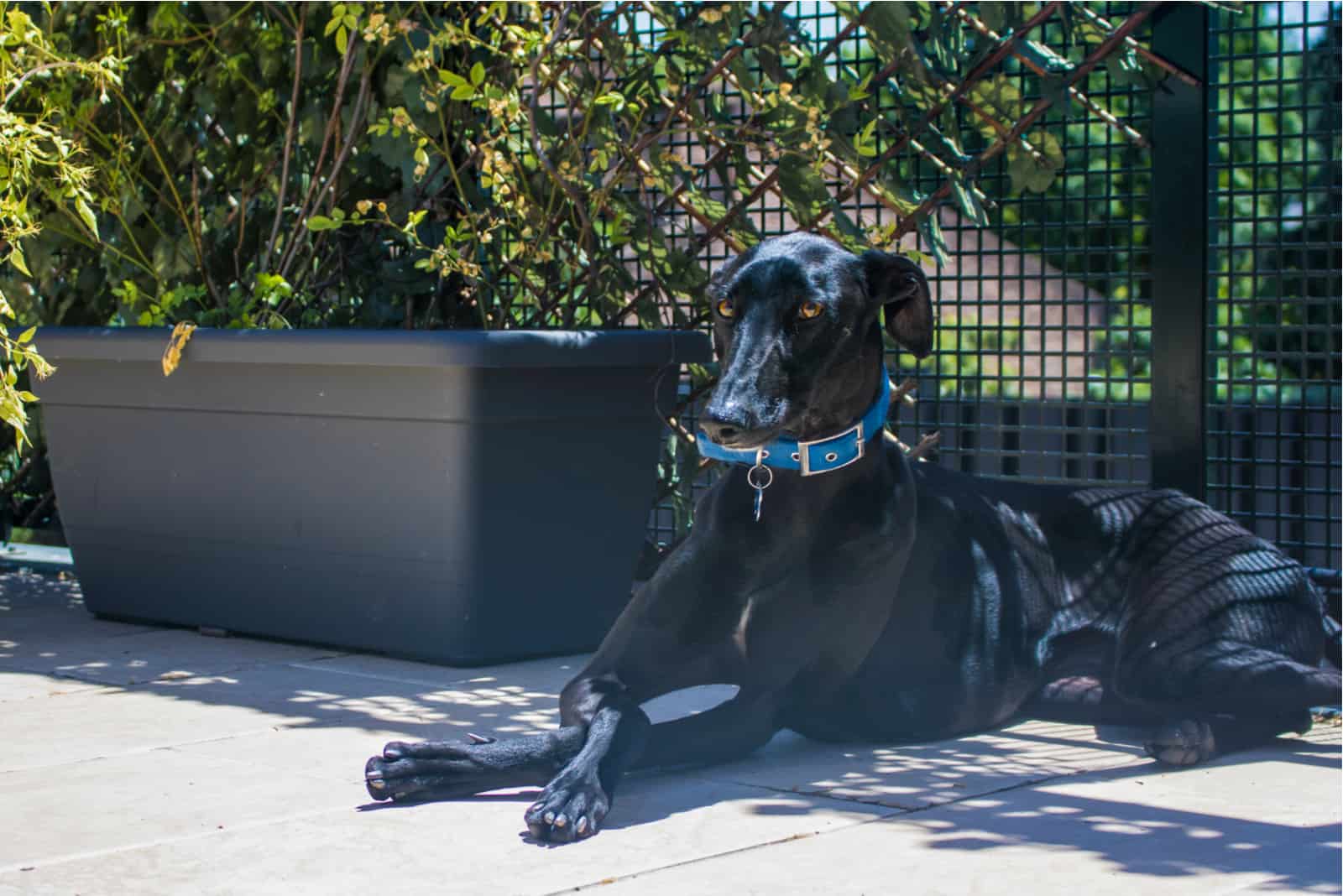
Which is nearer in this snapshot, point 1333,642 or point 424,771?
point 424,771

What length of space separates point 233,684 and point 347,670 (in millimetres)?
331

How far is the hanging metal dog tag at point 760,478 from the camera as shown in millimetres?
3396

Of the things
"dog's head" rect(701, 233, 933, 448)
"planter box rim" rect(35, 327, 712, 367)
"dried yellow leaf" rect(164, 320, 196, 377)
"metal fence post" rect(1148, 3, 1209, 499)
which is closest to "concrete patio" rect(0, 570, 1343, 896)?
"dog's head" rect(701, 233, 933, 448)

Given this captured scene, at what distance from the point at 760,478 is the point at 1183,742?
100cm

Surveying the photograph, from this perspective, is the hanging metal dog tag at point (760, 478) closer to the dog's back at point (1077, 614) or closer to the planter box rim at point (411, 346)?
the dog's back at point (1077, 614)

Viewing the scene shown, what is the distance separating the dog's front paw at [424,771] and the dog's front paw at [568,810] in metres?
0.16

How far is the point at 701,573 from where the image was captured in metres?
3.44

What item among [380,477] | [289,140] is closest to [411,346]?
[380,477]

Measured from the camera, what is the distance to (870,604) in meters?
3.52

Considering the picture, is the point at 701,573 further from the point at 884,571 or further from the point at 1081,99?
the point at 1081,99

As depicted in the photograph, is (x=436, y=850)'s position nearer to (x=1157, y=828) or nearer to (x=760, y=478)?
(x=760, y=478)

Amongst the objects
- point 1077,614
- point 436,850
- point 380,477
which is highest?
point 380,477

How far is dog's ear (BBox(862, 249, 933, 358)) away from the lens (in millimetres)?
3514

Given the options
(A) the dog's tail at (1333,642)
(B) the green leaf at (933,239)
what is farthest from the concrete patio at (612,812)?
(B) the green leaf at (933,239)
